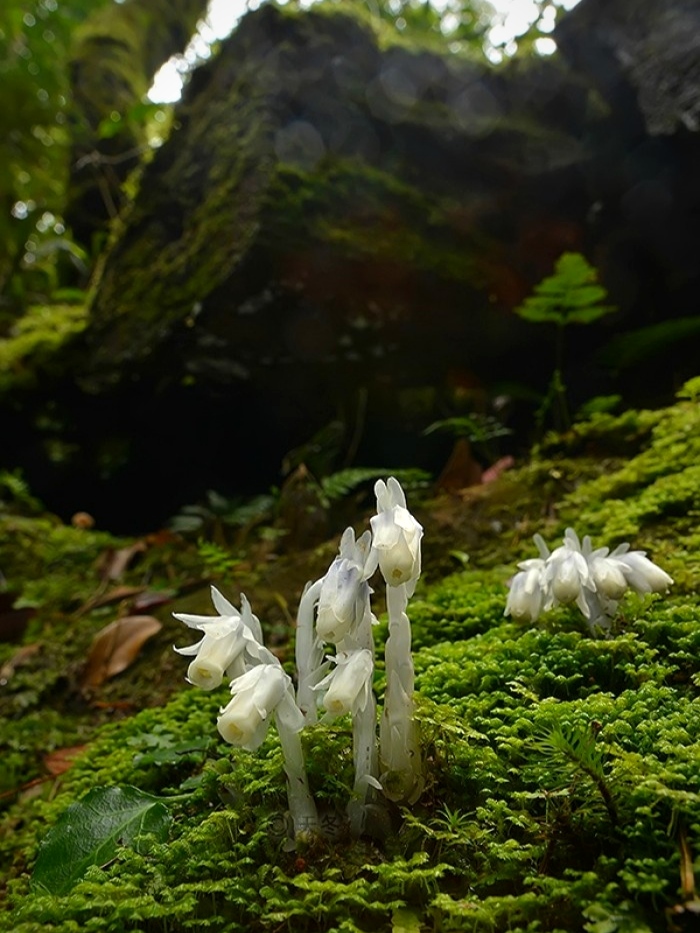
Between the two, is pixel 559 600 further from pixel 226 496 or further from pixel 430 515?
pixel 226 496

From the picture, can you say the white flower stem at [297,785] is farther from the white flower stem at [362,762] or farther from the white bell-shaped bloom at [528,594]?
the white bell-shaped bloom at [528,594]

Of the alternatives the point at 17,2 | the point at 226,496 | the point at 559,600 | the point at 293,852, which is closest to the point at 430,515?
the point at 559,600

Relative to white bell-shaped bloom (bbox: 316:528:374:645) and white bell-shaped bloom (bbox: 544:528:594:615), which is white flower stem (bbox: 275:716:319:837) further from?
white bell-shaped bloom (bbox: 544:528:594:615)

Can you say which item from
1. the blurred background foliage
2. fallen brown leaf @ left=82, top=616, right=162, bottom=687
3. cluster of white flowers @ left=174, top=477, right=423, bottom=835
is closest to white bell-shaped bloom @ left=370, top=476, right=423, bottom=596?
cluster of white flowers @ left=174, top=477, right=423, bottom=835

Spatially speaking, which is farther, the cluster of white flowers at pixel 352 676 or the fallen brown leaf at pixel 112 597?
the fallen brown leaf at pixel 112 597

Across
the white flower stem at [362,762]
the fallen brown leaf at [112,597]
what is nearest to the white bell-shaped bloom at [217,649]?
the white flower stem at [362,762]

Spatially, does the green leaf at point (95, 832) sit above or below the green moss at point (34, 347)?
below

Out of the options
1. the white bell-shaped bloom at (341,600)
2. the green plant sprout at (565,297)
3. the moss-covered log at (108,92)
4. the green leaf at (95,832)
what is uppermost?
the moss-covered log at (108,92)
